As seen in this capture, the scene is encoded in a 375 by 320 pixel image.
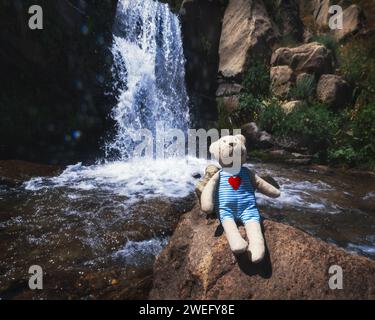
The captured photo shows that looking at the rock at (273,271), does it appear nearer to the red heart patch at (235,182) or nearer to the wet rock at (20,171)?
the red heart patch at (235,182)

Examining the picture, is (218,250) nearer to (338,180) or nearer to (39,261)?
(39,261)

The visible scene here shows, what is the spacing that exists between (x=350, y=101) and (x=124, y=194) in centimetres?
866

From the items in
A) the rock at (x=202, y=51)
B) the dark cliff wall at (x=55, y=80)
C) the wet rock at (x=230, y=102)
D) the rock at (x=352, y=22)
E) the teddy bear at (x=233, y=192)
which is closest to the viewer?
the teddy bear at (x=233, y=192)

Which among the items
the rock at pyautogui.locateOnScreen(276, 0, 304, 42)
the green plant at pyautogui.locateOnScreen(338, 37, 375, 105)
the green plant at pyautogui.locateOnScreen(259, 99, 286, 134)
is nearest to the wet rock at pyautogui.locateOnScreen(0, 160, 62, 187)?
the green plant at pyautogui.locateOnScreen(259, 99, 286, 134)

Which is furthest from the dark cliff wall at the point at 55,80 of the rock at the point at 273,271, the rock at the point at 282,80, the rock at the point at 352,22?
the rock at the point at 352,22

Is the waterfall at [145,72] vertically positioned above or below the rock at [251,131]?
above

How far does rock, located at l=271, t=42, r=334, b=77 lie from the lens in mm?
11031

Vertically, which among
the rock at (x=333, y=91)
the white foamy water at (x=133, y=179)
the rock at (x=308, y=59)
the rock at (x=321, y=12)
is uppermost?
the rock at (x=321, y=12)

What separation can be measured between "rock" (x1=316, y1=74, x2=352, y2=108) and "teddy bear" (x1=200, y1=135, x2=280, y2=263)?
8.56 m

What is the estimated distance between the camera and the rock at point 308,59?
11.0m

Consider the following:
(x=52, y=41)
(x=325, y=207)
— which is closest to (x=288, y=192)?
(x=325, y=207)

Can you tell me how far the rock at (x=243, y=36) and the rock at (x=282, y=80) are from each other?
3.47ft
